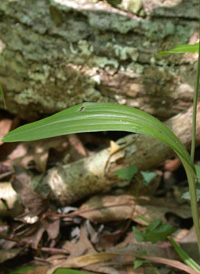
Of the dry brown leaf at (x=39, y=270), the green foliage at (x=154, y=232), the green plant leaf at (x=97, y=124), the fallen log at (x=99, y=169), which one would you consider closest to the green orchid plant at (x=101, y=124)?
the green plant leaf at (x=97, y=124)

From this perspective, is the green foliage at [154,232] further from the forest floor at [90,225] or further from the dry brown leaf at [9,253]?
the dry brown leaf at [9,253]

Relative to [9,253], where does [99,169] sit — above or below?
above

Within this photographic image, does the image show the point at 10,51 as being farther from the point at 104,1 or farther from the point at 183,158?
the point at 183,158

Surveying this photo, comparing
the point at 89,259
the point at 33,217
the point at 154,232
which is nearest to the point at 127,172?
the point at 154,232

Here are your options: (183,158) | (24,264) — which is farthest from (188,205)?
(24,264)

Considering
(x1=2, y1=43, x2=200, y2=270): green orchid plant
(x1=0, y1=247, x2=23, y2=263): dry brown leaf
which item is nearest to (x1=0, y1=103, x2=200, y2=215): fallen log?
(x1=0, y1=247, x2=23, y2=263): dry brown leaf

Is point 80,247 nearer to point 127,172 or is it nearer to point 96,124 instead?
point 127,172
